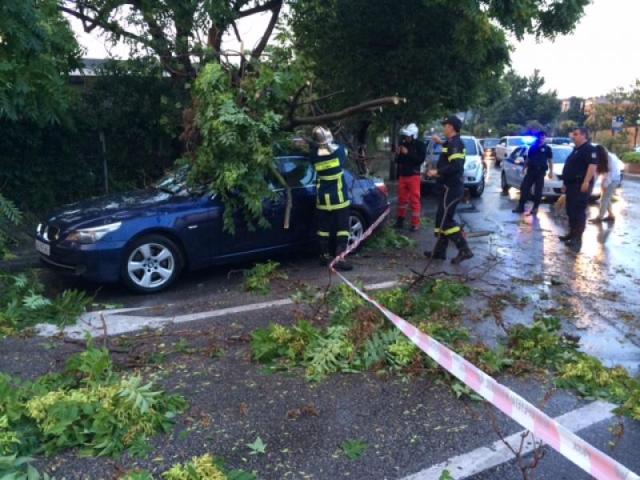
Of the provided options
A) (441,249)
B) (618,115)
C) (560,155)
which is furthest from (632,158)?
(441,249)

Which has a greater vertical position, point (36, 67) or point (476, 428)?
point (36, 67)

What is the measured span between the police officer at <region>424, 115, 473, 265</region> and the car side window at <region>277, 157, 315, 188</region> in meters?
1.70

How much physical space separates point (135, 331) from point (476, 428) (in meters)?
3.08

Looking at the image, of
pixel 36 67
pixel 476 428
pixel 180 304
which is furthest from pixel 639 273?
pixel 36 67

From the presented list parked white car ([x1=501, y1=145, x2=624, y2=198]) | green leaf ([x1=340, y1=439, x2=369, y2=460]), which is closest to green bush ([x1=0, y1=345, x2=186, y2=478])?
green leaf ([x1=340, y1=439, x2=369, y2=460])

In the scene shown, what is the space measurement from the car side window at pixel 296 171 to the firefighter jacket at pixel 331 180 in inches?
14.2

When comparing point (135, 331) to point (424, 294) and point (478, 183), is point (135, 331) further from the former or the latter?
point (478, 183)

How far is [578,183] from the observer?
8.91 metres

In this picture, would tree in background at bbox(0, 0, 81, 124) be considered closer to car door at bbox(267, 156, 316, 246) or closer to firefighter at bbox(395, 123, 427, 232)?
car door at bbox(267, 156, 316, 246)

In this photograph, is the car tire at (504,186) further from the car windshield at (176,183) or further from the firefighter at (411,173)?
the car windshield at (176,183)

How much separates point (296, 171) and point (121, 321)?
298 cm

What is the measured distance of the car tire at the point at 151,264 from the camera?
6.21 meters

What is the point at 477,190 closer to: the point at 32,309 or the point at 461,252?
the point at 461,252

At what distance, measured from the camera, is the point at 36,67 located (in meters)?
4.23
